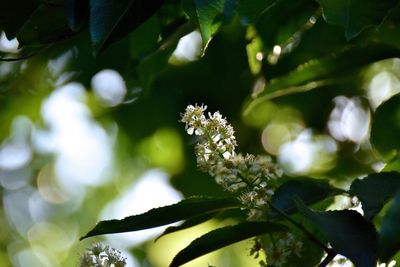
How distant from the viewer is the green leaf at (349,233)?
1048mm

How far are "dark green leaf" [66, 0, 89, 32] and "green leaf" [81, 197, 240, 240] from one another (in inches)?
11.7

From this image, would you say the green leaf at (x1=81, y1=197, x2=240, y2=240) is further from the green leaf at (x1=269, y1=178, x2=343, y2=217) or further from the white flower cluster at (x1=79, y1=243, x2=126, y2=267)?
the green leaf at (x1=269, y1=178, x2=343, y2=217)

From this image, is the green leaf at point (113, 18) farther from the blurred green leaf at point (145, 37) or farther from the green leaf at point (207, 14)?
the blurred green leaf at point (145, 37)

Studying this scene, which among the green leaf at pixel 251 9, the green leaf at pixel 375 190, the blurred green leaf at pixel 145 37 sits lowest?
the green leaf at pixel 375 190

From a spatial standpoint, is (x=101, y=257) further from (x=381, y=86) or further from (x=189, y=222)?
(x=381, y=86)

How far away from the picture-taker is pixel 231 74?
236 centimetres

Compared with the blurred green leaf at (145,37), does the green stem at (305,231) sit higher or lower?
lower

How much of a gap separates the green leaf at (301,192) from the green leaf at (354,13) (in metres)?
0.23

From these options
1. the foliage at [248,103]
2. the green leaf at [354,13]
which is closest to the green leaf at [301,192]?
the foliage at [248,103]

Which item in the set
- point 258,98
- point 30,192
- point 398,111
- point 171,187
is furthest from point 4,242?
point 398,111

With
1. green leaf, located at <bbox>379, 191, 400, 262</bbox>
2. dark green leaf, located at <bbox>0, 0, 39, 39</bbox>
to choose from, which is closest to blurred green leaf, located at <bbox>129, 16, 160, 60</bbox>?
dark green leaf, located at <bbox>0, 0, 39, 39</bbox>

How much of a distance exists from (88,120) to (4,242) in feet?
2.53

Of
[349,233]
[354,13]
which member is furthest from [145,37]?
[349,233]

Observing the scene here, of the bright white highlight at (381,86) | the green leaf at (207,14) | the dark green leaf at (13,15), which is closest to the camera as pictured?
the green leaf at (207,14)
